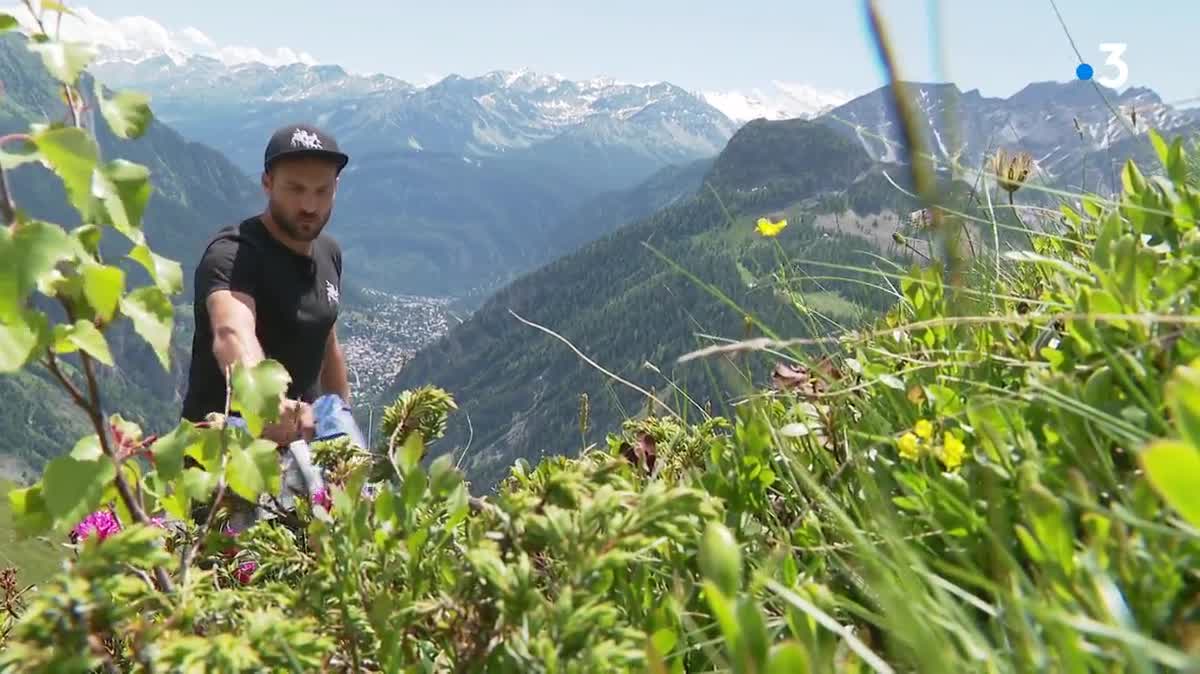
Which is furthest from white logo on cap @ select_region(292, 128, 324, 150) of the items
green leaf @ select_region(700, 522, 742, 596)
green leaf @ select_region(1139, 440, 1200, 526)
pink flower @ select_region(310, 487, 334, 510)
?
green leaf @ select_region(1139, 440, 1200, 526)

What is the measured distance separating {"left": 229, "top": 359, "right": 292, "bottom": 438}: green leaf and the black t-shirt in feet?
11.5

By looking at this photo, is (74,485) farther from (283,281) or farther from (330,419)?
(283,281)

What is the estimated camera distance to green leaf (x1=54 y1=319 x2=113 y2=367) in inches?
42.9

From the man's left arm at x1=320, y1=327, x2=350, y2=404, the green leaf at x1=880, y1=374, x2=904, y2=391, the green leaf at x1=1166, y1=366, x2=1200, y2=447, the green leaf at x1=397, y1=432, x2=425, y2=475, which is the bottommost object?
the man's left arm at x1=320, y1=327, x2=350, y2=404

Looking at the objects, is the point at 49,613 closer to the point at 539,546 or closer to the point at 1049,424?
the point at 539,546

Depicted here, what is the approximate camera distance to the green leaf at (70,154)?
1041mm

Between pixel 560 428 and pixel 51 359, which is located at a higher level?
pixel 51 359

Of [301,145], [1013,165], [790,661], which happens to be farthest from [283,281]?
[790,661]

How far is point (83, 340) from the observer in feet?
3.62

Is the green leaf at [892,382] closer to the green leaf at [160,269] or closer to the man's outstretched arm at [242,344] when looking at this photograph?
the green leaf at [160,269]

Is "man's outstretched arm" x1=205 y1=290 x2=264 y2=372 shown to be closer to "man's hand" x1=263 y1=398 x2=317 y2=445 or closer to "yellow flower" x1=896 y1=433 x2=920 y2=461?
"man's hand" x1=263 y1=398 x2=317 y2=445

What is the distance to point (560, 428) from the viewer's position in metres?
184

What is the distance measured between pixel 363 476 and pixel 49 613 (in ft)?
1.28

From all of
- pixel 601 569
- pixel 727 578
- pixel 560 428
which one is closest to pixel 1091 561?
pixel 727 578
